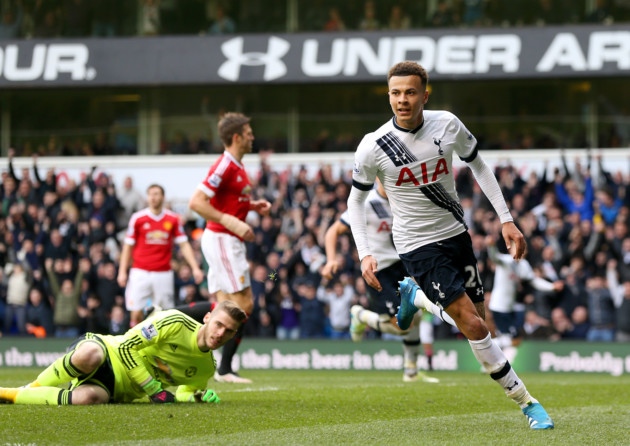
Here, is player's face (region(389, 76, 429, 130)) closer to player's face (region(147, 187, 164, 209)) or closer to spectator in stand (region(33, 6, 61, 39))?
player's face (region(147, 187, 164, 209))

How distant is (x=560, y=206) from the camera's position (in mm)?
21016

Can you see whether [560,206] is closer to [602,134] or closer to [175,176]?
[602,134]

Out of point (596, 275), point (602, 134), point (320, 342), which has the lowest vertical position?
point (320, 342)

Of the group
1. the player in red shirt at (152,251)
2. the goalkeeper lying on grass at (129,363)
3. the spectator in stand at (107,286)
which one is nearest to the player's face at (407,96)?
the goalkeeper lying on grass at (129,363)

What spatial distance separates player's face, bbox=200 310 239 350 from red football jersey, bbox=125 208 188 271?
7.13 meters

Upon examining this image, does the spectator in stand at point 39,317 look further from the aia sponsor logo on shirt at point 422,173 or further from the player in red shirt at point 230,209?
the aia sponsor logo on shirt at point 422,173

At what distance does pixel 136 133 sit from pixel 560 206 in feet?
37.9

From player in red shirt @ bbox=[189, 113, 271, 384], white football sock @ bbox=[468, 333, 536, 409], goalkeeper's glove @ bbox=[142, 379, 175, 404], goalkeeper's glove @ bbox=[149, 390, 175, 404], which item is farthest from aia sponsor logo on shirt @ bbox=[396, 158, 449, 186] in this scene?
player in red shirt @ bbox=[189, 113, 271, 384]

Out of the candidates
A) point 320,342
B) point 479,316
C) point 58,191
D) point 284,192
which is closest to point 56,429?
point 479,316

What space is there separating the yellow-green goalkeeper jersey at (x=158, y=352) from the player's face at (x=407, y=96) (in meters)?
2.43

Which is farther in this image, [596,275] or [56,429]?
[596,275]

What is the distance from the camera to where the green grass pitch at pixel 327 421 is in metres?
6.82

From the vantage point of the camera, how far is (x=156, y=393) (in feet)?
28.9

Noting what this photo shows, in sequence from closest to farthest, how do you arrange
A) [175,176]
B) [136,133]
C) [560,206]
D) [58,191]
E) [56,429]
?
[56,429] → [560,206] → [58,191] → [175,176] → [136,133]
